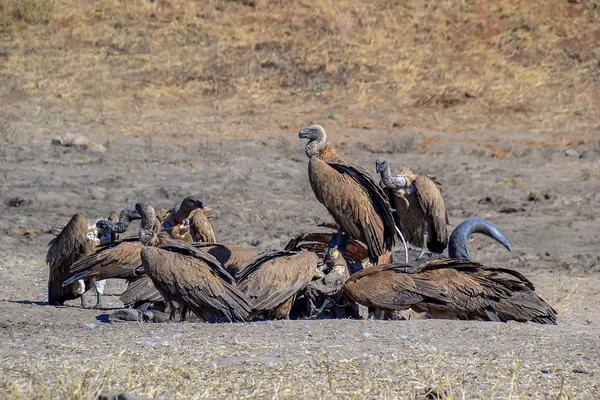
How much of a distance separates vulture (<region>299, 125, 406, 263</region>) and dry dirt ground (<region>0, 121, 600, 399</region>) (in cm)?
159

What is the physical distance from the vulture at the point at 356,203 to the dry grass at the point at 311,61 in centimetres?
1131

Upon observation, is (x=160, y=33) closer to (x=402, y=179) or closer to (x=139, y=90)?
(x=139, y=90)

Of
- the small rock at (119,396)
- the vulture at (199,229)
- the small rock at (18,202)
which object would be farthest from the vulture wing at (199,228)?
the small rock at (18,202)

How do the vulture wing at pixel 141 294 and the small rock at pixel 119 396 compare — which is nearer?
the small rock at pixel 119 396

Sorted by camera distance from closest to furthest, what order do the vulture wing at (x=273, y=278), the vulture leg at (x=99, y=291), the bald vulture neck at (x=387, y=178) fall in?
the vulture wing at (x=273, y=278)
the vulture leg at (x=99, y=291)
the bald vulture neck at (x=387, y=178)

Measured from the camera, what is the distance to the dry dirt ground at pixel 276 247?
223 inches

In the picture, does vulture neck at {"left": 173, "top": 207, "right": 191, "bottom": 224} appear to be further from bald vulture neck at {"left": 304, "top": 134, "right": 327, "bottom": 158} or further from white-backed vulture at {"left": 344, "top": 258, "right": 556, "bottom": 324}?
white-backed vulture at {"left": 344, "top": 258, "right": 556, "bottom": 324}

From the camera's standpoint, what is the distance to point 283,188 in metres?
16.5

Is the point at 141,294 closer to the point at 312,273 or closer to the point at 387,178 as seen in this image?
the point at 312,273

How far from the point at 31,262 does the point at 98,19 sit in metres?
13.3

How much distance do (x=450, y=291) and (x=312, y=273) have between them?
1021 millimetres

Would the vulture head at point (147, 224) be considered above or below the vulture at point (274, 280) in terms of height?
above

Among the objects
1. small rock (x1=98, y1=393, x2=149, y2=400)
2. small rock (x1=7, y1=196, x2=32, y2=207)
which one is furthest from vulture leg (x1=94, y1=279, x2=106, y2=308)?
small rock (x1=7, y1=196, x2=32, y2=207)

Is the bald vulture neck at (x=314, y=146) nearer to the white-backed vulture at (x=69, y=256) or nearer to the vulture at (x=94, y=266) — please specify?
the vulture at (x=94, y=266)
